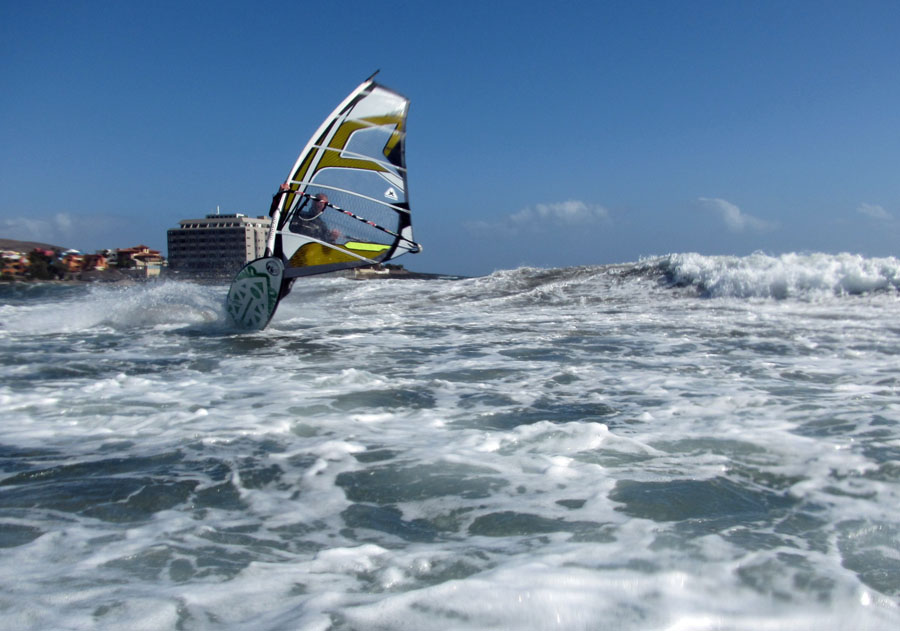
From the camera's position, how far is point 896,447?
9.84 ft

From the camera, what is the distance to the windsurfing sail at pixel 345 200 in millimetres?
8406

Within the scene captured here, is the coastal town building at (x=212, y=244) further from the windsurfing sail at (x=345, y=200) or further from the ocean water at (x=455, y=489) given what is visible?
the ocean water at (x=455, y=489)

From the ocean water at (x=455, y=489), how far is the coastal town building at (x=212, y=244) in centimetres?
2142

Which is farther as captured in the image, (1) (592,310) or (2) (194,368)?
(1) (592,310)

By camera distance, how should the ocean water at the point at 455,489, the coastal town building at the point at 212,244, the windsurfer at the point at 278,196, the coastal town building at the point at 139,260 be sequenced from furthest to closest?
the coastal town building at the point at 139,260
the coastal town building at the point at 212,244
the windsurfer at the point at 278,196
the ocean water at the point at 455,489

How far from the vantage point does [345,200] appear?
8.69 meters

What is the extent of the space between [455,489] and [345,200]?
21.5ft

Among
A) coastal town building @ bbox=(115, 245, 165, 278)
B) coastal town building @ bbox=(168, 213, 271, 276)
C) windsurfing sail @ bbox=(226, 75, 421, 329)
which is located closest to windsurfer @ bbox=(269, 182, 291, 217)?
windsurfing sail @ bbox=(226, 75, 421, 329)

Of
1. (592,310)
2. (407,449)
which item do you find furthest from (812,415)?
(592,310)

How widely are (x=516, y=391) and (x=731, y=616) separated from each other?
2877mm

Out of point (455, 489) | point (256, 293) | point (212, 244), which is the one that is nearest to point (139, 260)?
point (212, 244)

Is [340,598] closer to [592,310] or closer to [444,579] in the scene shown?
[444,579]

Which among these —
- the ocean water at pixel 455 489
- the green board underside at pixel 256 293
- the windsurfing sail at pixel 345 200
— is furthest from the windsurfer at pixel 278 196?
the ocean water at pixel 455 489

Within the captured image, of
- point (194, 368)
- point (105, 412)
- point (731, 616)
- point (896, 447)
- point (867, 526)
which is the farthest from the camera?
point (194, 368)
